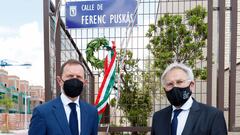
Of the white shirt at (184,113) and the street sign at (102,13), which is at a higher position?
the street sign at (102,13)

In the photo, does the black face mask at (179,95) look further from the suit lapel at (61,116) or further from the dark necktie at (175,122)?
the suit lapel at (61,116)

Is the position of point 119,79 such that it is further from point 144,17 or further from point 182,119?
point 182,119

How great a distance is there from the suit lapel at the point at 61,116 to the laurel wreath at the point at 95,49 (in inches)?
51.7

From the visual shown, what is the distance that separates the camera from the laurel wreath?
3512mm

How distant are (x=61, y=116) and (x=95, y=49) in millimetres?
1438

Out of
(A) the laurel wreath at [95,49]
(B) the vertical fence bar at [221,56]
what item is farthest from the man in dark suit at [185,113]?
(A) the laurel wreath at [95,49]

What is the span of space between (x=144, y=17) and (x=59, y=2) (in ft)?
3.45

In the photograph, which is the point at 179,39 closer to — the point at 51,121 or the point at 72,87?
the point at 72,87

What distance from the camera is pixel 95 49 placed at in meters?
3.55

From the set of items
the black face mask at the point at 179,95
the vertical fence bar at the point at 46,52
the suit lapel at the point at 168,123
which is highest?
the vertical fence bar at the point at 46,52

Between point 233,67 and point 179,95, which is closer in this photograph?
point 179,95

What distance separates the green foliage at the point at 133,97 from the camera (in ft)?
11.7

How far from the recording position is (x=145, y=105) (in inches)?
141

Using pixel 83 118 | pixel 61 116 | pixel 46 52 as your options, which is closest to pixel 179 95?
pixel 83 118
